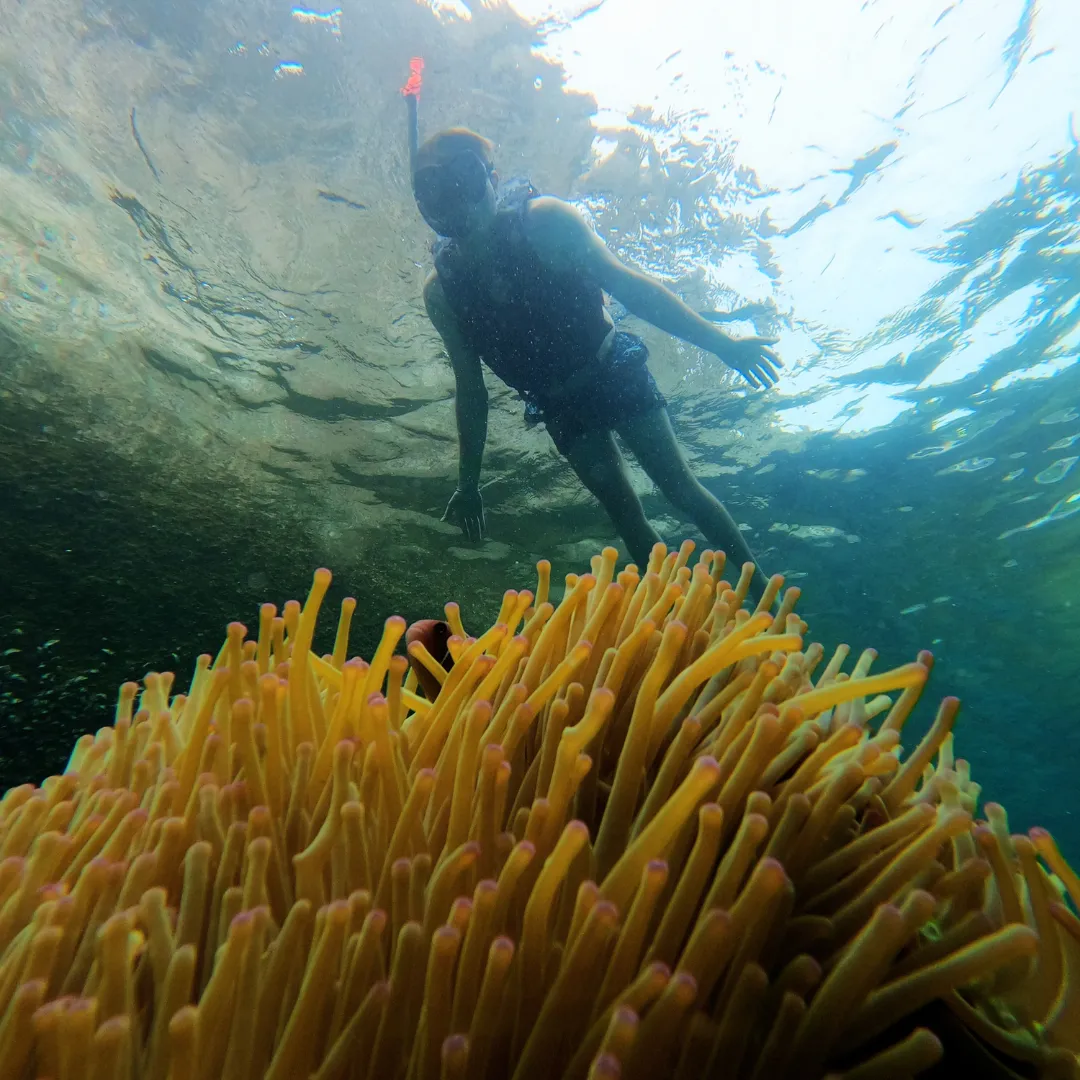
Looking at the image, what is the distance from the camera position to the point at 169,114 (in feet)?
19.2

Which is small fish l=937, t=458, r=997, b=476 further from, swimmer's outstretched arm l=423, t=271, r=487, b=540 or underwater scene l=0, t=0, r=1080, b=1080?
swimmer's outstretched arm l=423, t=271, r=487, b=540

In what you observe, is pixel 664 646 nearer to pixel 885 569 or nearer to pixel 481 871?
pixel 481 871

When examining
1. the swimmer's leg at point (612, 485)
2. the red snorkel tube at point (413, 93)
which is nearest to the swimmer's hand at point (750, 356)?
the swimmer's leg at point (612, 485)

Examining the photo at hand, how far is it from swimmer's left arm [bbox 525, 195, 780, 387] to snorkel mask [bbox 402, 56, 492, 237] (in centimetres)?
51

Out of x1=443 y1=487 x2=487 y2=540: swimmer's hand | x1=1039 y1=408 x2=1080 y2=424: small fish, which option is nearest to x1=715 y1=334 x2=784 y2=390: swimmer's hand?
x1=443 y1=487 x2=487 y2=540: swimmer's hand

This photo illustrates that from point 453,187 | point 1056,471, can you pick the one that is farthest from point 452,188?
point 1056,471

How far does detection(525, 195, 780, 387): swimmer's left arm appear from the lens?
477 cm

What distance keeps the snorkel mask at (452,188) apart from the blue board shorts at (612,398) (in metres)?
1.66

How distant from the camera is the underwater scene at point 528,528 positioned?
81cm

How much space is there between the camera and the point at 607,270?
488cm

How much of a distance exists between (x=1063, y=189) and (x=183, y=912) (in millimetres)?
11564

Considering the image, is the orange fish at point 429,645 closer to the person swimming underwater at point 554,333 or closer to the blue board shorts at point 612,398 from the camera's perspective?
the person swimming underwater at point 554,333

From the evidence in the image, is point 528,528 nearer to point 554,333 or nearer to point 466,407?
point 466,407

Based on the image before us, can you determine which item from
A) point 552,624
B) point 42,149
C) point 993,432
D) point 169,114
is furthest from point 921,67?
point 42,149
